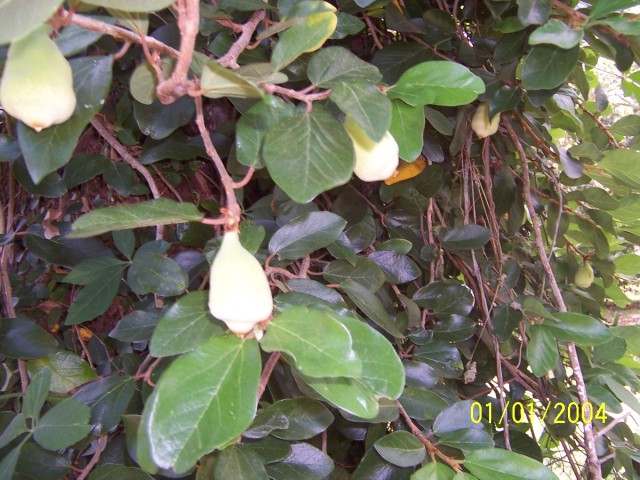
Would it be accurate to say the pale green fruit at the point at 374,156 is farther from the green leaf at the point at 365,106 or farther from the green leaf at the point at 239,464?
the green leaf at the point at 239,464

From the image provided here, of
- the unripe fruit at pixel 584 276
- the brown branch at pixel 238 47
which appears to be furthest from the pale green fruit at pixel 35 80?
the unripe fruit at pixel 584 276

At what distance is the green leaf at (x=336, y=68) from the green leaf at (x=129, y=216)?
15 cm

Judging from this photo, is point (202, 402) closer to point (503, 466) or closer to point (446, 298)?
point (503, 466)

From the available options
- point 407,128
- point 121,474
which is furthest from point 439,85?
point 121,474

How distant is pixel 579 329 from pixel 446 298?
0.63ft

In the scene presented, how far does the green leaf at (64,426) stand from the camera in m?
0.50

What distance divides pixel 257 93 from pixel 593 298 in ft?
3.25

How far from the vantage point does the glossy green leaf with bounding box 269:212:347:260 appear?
1.84 ft

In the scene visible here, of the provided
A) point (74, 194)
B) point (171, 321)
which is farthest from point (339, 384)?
point (74, 194)

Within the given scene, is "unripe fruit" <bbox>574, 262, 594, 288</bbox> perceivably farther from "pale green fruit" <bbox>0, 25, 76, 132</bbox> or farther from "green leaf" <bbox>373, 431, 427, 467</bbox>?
"pale green fruit" <bbox>0, 25, 76, 132</bbox>

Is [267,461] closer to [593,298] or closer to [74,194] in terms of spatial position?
[74,194]

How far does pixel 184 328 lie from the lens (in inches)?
15.6

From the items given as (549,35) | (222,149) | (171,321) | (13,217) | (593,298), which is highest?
(549,35)

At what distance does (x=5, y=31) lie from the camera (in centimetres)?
25
